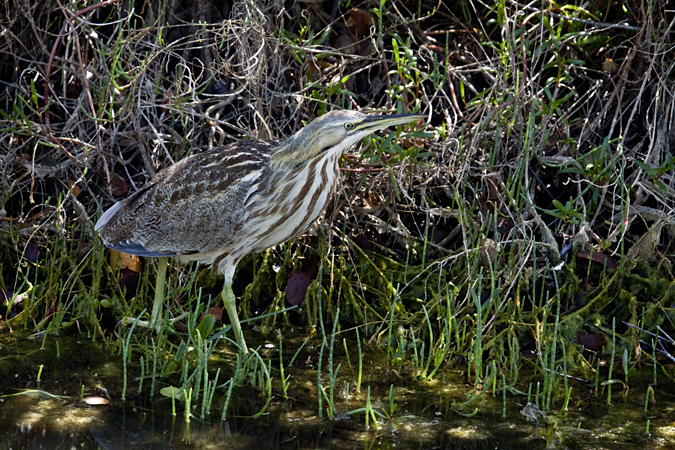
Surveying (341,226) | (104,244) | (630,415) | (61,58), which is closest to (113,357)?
(104,244)

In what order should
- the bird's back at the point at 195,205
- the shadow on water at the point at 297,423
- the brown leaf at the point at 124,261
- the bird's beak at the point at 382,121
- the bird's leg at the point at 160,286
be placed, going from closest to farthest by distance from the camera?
the shadow on water at the point at 297,423, the bird's beak at the point at 382,121, the bird's back at the point at 195,205, the bird's leg at the point at 160,286, the brown leaf at the point at 124,261

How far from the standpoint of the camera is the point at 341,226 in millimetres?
4320

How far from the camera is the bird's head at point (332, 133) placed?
3.37m

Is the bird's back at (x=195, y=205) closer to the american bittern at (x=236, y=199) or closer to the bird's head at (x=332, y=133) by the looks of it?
the american bittern at (x=236, y=199)

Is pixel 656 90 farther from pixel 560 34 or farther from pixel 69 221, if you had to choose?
pixel 69 221

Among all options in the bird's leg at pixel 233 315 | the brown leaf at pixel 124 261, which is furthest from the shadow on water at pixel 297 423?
the brown leaf at pixel 124 261

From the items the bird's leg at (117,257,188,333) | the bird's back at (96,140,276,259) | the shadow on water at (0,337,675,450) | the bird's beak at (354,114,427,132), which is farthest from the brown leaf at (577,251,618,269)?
the bird's leg at (117,257,188,333)

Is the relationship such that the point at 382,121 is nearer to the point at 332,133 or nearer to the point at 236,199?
the point at 332,133

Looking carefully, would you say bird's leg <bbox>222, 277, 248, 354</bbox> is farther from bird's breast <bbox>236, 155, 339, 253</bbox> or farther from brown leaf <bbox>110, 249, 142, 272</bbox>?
brown leaf <bbox>110, 249, 142, 272</bbox>

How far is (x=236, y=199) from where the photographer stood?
364cm

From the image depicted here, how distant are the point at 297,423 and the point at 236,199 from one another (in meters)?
1.06

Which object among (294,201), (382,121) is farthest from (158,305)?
(382,121)

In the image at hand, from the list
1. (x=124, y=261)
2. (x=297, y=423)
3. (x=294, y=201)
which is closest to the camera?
(x=297, y=423)

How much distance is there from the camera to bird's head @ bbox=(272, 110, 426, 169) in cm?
337
